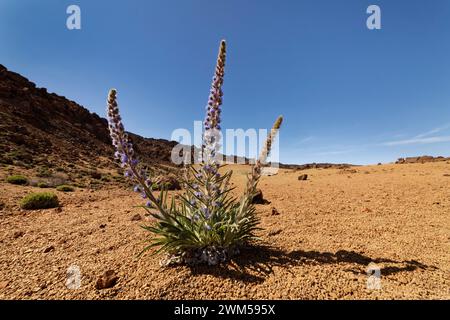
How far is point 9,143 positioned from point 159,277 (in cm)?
3453

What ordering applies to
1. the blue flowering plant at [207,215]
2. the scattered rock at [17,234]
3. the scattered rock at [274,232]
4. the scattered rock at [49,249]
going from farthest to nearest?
the scattered rock at [17,234] < the scattered rock at [274,232] < the scattered rock at [49,249] < the blue flowering plant at [207,215]

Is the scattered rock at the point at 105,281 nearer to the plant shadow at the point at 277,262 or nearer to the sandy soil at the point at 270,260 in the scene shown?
the sandy soil at the point at 270,260

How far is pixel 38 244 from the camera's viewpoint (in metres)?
4.75

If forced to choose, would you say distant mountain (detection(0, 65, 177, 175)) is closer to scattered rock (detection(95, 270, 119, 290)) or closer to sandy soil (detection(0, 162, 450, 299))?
sandy soil (detection(0, 162, 450, 299))

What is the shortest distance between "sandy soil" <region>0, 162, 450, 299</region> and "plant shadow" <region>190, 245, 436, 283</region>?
0.04 ft

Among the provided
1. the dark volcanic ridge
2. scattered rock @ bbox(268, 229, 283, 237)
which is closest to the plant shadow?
scattered rock @ bbox(268, 229, 283, 237)

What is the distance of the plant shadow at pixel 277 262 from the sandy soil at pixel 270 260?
13 millimetres

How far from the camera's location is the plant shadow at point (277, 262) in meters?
3.12

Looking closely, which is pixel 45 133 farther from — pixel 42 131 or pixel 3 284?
pixel 3 284

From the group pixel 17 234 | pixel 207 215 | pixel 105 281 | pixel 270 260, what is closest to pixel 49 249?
pixel 17 234

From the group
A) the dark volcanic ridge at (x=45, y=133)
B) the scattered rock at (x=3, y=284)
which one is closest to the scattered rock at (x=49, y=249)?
the scattered rock at (x=3, y=284)
